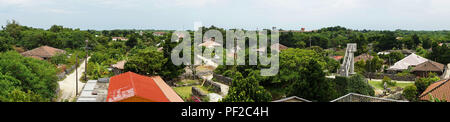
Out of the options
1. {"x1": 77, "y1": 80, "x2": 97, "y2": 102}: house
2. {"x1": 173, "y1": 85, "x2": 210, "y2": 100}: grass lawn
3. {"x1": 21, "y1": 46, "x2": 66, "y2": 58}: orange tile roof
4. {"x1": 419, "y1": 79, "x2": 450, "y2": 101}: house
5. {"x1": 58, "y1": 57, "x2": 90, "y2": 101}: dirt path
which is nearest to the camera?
{"x1": 77, "y1": 80, "x2": 97, "y2": 102}: house

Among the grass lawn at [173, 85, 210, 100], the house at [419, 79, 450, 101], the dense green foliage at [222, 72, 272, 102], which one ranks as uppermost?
the dense green foliage at [222, 72, 272, 102]

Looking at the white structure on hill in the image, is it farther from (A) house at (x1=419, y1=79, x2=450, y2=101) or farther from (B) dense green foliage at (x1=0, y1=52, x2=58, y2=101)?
(B) dense green foliage at (x1=0, y1=52, x2=58, y2=101)

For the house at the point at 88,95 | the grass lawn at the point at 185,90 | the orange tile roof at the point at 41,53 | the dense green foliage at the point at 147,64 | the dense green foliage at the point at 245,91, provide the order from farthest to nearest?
the orange tile roof at the point at 41,53, the dense green foliage at the point at 147,64, the grass lawn at the point at 185,90, the house at the point at 88,95, the dense green foliage at the point at 245,91

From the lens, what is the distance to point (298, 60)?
19.5 m

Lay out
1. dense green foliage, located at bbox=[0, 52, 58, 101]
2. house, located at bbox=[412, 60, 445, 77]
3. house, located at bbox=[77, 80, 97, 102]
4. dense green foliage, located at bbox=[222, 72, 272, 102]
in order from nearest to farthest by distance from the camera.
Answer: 1. dense green foliage, located at bbox=[222, 72, 272, 102]
2. house, located at bbox=[77, 80, 97, 102]
3. dense green foliage, located at bbox=[0, 52, 58, 101]
4. house, located at bbox=[412, 60, 445, 77]

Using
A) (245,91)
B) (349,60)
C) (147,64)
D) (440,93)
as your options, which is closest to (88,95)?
(147,64)

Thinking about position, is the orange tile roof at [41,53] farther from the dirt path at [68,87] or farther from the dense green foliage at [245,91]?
the dense green foliage at [245,91]

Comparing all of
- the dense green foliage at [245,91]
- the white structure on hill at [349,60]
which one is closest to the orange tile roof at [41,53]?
the dense green foliage at [245,91]

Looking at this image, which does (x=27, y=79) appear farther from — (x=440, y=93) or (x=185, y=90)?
(x=440, y=93)

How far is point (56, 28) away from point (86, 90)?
165 feet

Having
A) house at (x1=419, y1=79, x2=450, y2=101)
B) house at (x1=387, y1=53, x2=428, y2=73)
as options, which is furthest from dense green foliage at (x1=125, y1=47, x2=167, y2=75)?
house at (x1=387, y1=53, x2=428, y2=73)
